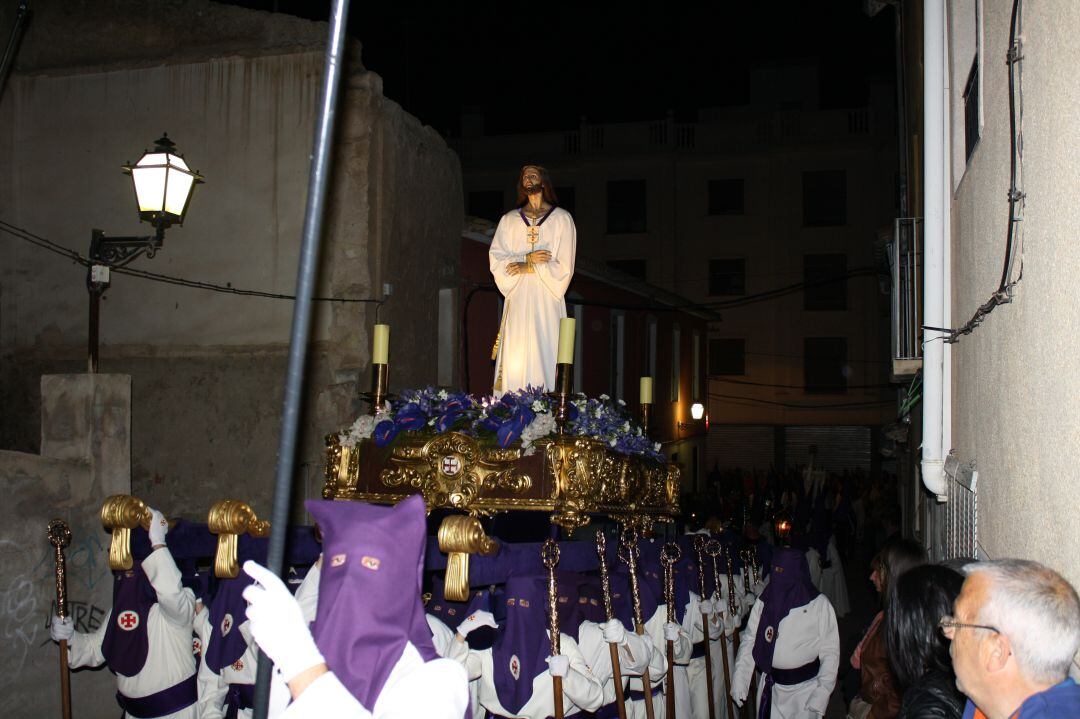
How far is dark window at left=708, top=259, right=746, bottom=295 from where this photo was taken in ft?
94.4

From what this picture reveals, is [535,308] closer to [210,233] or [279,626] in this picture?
[279,626]

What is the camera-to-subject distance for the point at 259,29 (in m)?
11.0

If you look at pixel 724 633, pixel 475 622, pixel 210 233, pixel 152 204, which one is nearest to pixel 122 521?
pixel 475 622

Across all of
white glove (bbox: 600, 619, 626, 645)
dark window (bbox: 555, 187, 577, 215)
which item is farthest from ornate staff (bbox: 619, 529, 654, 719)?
dark window (bbox: 555, 187, 577, 215)

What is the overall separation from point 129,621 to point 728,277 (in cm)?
2497

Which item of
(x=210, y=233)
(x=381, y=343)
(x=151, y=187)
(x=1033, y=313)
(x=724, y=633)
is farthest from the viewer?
(x=210, y=233)

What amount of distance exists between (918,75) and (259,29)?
23.6 ft

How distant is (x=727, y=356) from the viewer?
2902 centimetres

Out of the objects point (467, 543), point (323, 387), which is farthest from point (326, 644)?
point (323, 387)

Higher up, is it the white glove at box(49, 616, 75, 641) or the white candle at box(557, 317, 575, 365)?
the white candle at box(557, 317, 575, 365)

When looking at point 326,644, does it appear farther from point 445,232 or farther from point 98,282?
point 445,232

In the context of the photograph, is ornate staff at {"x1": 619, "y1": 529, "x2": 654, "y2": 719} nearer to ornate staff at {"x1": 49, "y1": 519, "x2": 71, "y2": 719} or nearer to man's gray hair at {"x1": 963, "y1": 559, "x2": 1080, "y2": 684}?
ornate staff at {"x1": 49, "y1": 519, "x2": 71, "y2": 719}

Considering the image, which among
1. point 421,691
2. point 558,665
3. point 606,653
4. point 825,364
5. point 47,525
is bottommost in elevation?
point 606,653

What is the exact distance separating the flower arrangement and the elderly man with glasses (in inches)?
135
